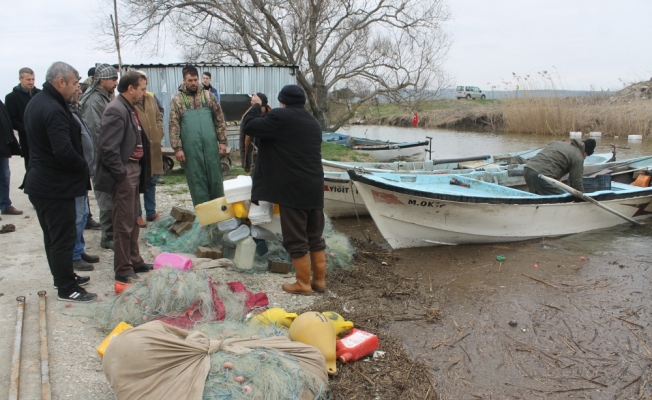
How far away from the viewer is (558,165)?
8.44 m

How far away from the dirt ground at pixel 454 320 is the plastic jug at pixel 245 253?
0.62 ft

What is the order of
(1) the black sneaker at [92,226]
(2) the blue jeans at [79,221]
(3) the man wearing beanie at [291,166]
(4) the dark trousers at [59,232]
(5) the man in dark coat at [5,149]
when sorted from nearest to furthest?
(4) the dark trousers at [59,232] → (3) the man wearing beanie at [291,166] → (2) the blue jeans at [79,221] → (1) the black sneaker at [92,226] → (5) the man in dark coat at [5,149]

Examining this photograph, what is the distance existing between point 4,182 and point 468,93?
5234cm

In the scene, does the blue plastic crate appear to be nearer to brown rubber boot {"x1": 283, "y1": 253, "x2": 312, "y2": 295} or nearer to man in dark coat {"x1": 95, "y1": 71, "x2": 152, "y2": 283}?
brown rubber boot {"x1": 283, "y1": 253, "x2": 312, "y2": 295}

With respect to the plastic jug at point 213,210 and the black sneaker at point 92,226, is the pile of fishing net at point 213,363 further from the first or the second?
the black sneaker at point 92,226

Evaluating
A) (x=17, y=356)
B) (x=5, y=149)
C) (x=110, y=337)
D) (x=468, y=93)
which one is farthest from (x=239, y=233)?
(x=468, y=93)

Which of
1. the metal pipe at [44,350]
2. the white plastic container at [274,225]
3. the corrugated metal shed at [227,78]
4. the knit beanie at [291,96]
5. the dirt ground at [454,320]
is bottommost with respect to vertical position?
the dirt ground at [454,320]

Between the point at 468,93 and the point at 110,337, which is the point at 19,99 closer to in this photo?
the point at 110,337

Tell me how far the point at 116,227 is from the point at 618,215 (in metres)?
7.57

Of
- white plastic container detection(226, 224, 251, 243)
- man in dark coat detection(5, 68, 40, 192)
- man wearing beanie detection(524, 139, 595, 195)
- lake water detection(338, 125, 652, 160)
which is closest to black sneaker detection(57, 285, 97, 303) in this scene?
white plastic container detection(226, 224, 251, 243)

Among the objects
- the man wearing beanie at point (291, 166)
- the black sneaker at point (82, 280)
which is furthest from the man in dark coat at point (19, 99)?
the man wearing beanie at point (291, 166)

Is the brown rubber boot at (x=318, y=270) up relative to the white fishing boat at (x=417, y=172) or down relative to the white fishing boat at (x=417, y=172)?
down

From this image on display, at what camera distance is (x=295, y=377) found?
9.57 ft

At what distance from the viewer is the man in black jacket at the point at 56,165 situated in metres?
3.94
